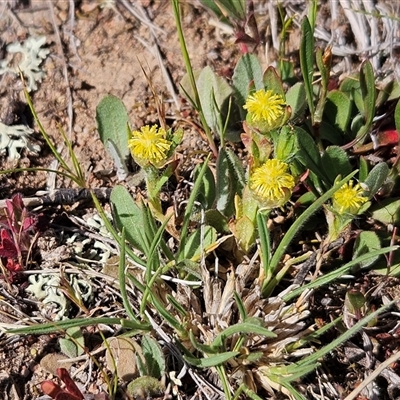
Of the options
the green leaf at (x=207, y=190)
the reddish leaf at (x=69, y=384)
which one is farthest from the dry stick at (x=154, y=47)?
the reddish leaf at (x=69, y=384)

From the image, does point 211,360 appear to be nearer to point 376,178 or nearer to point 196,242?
point 196,242

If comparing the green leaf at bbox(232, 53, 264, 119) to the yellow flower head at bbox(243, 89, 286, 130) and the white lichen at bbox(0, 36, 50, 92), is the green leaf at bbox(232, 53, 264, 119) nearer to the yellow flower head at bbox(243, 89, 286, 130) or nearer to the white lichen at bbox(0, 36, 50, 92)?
the yellow flower head at bbox(243, 89, 286, 130)

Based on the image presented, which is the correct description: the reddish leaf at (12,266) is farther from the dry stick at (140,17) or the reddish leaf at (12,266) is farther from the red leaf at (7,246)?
the dry stick at (140,17)

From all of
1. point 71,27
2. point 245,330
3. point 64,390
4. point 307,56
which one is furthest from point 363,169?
point 71,27

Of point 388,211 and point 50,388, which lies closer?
point 50,388

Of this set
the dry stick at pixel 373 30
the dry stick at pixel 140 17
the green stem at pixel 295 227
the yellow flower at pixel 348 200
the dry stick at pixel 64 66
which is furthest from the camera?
the dry stick at pixel 140 17

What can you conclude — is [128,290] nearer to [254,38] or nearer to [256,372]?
[256,372]
